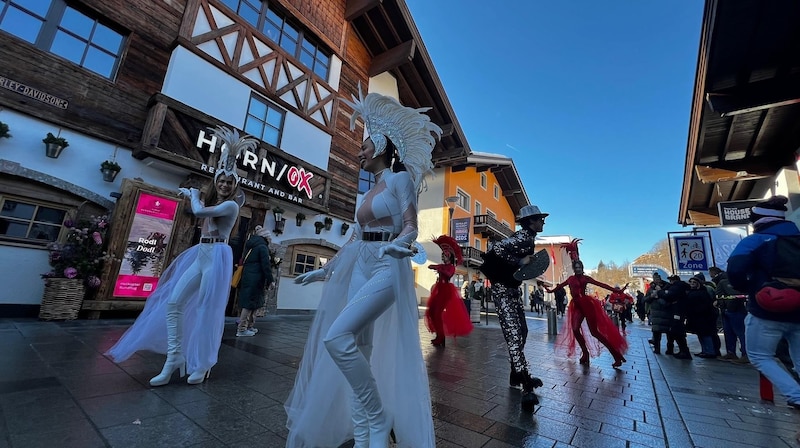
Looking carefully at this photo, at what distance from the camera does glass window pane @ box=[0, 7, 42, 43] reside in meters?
6.08

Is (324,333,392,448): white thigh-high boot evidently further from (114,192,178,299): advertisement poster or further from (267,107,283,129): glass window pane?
(267,107,283,129): glass window pane

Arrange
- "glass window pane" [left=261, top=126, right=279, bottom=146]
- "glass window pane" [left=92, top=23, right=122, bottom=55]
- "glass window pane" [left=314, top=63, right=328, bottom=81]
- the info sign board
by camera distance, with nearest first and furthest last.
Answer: "glass window pane" [left=92, top=23, right=122, bottom=55], "glass window pane" [left=261, top=126, right=279, bottom=146], the info sign board, "glass window pane" [left=314, top=63, right=328, bottom=81]

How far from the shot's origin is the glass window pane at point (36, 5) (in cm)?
630

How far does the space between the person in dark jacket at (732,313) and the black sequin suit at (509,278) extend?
456cm

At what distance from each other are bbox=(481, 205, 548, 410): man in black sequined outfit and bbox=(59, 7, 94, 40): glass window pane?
9.60m

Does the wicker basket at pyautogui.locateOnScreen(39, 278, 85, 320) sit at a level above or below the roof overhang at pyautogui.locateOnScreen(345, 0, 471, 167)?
below

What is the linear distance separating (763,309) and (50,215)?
10882 mm

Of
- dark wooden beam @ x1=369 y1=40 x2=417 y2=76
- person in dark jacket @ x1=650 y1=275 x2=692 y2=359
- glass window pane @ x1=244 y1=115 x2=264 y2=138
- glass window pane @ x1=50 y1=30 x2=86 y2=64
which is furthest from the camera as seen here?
dark wooden beam @ x1=369 y1=40 x2=417 y2=76

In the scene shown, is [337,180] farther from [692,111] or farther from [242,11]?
[692,111]

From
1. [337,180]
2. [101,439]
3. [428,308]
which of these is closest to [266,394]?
[101,439]

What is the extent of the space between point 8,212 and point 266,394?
22.7 ft

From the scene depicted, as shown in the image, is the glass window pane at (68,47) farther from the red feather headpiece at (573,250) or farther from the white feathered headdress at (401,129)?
the red feather headpiece at (573,250)

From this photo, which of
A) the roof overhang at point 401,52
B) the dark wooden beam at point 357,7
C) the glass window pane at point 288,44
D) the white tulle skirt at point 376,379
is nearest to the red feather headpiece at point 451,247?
the white tulle skirt at point 376,379

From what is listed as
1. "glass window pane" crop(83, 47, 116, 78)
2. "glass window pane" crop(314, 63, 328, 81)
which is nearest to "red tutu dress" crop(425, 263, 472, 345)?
"glass window pane" crop(83, 47, 116, 78)
